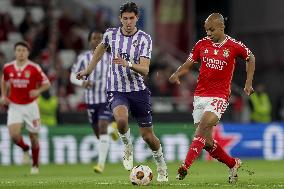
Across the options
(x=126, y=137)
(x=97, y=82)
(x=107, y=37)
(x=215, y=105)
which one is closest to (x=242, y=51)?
(x=215, y=105)

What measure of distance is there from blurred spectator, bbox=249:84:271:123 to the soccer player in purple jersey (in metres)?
14.1

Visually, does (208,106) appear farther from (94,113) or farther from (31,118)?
(31,118)

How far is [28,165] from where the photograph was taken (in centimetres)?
2223

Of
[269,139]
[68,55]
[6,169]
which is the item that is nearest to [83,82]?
[6,169]

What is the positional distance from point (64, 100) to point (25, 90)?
7.85 meters

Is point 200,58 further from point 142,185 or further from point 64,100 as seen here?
point 64,100

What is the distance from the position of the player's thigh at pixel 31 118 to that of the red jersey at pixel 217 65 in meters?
5.76

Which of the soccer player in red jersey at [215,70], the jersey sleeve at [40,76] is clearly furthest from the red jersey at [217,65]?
the jersey sleeve at [40,76]

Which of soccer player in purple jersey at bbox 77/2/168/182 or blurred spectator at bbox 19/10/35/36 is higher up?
blurred spectator at bbox 19/10/35/36

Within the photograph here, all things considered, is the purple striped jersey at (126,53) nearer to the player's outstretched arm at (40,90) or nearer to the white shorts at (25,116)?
the player's outstretched arm at (40,90)

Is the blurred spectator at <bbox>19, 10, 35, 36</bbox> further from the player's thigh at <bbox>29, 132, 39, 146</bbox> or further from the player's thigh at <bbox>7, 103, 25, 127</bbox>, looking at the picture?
Result: the player's thigh at <bbox>29, 132, 39, 146</bbox>

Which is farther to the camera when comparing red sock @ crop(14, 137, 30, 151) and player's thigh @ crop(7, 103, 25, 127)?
red sock @ crop(14, 137, 30, 151)

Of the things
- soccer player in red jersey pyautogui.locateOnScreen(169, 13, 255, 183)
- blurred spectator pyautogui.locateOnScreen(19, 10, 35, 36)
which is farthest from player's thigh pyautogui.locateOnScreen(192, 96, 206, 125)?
blurred spectator pyautogui.locateOnScreen(19, 10, 35, 36)

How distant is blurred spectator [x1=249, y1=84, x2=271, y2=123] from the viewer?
28422mm
